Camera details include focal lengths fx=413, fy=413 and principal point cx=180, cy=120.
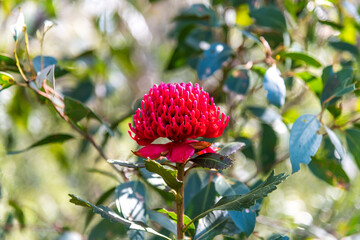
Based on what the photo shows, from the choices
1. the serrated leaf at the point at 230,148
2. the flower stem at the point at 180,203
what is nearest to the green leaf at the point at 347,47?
the serrated leaf at the point at 230,148

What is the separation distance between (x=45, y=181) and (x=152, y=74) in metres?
0.96

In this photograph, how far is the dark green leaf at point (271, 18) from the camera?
1.03 metres

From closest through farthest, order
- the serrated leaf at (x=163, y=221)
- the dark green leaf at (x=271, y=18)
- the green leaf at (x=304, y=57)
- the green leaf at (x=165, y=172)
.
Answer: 1. the green leaf at (x=165, y=172)
2. the serrated leaf at (x=163, y=221)
3. the green leaf at (x=304, y=57)
4. the dark green leaf at (x=271, y=18)

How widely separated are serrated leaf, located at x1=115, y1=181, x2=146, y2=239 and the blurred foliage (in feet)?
0.07

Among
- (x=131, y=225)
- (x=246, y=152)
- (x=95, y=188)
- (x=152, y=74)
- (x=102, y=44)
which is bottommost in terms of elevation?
(x=95, y=188)

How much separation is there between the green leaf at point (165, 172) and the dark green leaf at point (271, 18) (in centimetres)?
59

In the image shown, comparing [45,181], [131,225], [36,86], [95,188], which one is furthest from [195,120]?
[45,181]

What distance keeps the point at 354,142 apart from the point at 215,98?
1.79ft

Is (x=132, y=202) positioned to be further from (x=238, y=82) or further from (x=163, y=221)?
(x=238, y=82)

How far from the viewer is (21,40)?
2.88 feet

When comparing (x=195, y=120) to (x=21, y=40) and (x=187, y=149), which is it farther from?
(x=21, y=40)

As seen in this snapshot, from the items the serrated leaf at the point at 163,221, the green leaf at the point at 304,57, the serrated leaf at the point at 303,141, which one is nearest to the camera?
the serrated leaf at the point at 303,141

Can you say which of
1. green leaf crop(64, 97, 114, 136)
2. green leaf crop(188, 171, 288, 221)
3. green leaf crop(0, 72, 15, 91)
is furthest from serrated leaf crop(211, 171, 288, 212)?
green leaf crop(0, 72, 15, 91)

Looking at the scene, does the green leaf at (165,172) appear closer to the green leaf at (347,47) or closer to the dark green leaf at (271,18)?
the dark green leaf at (271,18)
